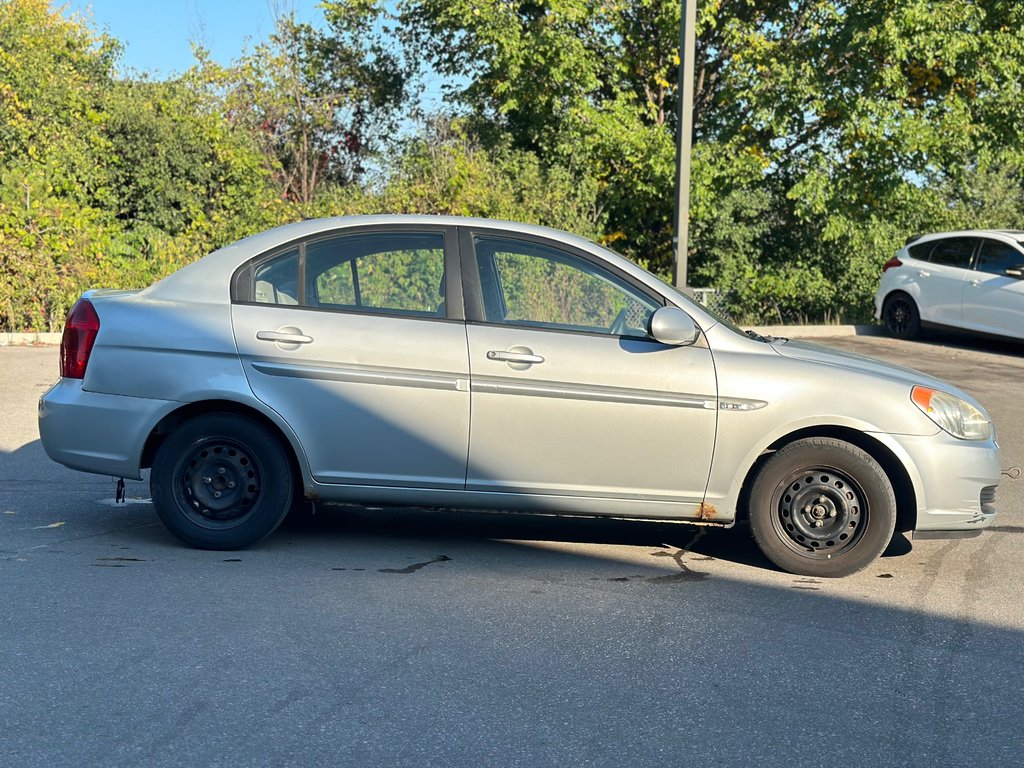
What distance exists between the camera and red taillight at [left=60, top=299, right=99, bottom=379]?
6.05 meters

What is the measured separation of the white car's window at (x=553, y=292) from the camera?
6004 millimetres

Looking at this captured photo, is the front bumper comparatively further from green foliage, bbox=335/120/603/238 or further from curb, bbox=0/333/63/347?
green foliage, bbox=335/120/603/238

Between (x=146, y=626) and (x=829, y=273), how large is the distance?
17562mm

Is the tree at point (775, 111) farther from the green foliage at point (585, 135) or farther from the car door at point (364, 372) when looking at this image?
the car door at point (364, 372)

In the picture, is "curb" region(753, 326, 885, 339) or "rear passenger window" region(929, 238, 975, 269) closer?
"rear passenger window" region(929, 238, 975, 269)

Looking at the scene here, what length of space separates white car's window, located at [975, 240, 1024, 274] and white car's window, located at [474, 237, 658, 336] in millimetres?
11264

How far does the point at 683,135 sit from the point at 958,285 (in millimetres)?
4558

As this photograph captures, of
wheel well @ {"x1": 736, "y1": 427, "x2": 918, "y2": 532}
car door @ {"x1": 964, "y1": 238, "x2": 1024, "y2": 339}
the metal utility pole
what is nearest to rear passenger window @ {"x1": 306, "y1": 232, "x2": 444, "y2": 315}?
wheel well @ {"x1": 736, "y1": 427, "x2": 918, "y2": 532}

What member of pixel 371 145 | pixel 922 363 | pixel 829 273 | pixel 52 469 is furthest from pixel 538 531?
pixel 371 145

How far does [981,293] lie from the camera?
1579 centimetres

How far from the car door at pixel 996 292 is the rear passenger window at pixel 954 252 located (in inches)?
6.8

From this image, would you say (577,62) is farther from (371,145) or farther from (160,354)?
(160,354)

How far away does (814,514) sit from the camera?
19.5 feet

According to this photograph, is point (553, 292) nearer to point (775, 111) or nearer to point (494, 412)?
point (494, 412)
